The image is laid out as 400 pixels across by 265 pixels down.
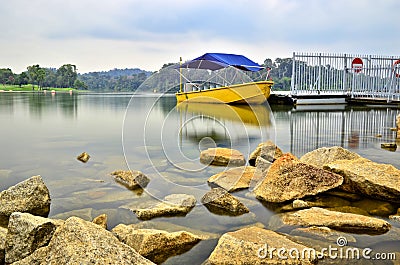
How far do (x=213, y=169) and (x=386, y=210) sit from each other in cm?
312

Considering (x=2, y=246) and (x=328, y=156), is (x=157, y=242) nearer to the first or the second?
(x=2, y=246)

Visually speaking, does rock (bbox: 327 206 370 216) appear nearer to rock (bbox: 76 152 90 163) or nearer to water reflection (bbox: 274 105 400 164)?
water reflection (bbox: 274 105 400 164)

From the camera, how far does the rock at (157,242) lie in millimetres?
3686

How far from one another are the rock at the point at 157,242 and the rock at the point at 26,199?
5.19ft

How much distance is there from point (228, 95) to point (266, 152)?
4.30ft

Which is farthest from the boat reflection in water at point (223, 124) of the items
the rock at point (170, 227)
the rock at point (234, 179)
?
the rock at point (170, 227)

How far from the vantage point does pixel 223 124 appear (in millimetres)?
6984

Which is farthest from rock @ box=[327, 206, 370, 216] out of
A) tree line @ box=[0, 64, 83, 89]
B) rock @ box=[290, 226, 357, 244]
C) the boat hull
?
tree line @ box=[0, 64, 83, 89]

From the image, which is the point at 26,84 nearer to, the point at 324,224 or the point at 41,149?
the point at 41,149

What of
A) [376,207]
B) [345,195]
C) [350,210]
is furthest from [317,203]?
[376,207]

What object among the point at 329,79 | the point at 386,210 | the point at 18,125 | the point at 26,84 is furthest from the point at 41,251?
the point at 26,84

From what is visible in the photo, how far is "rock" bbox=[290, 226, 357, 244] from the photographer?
Result: 4001 mm

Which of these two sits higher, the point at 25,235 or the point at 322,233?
the point at 25,235

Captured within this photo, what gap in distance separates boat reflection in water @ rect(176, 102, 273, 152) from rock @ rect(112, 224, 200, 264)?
92.7 inches
